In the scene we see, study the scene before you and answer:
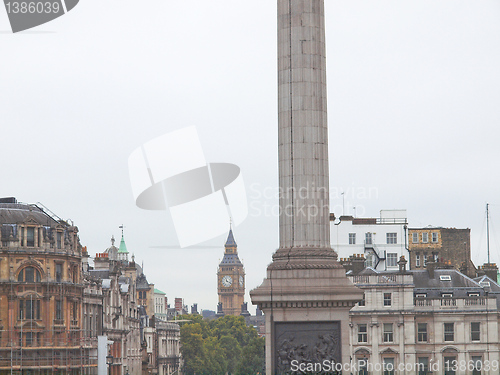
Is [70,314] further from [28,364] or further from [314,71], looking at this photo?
[314,71]

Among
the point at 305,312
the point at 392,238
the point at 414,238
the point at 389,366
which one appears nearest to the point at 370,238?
the point at 392,238

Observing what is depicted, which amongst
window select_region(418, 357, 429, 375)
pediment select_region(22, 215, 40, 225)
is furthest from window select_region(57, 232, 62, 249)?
window select_region(418, 357, 429, 375)

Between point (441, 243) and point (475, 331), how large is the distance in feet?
146

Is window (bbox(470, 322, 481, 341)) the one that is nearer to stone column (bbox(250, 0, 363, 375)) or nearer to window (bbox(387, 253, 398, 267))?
window (bbox(387, 253, 398, 267))

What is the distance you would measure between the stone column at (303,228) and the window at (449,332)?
150 feet

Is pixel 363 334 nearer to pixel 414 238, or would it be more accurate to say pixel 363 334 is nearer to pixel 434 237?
pixel 434 237

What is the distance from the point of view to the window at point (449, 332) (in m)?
102

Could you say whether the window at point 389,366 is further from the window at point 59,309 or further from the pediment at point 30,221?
the pediment at point 30,221

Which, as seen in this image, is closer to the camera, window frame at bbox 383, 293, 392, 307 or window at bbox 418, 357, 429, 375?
window at bbox 418, 357, 429, 375

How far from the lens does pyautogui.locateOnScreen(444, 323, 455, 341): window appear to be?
333ft

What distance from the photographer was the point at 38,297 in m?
95.9

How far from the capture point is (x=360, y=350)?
101m

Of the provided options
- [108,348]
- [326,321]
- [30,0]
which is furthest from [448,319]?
[30,0]

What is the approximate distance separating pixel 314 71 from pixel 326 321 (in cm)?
1396
